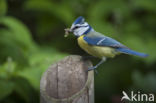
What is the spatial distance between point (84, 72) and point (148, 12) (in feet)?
10.8

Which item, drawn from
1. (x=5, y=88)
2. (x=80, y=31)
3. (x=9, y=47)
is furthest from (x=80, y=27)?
(x=9, y=47)

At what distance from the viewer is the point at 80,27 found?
10.5 feet

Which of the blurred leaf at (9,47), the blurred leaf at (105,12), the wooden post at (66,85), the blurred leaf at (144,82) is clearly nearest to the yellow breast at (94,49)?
the wooden post at (66,85)

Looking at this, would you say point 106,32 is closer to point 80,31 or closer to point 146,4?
point 146,4

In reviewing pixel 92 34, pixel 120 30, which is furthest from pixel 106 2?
pixel 92 34

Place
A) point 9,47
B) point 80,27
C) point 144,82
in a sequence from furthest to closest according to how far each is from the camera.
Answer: point 144,82, point 9,47, point 80,27

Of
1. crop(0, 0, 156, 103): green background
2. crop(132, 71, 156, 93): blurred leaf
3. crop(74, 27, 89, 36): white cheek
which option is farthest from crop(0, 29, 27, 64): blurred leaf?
crop(132, 71, 156, 93): blurred leaf

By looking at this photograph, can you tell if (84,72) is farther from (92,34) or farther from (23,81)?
(23,81)

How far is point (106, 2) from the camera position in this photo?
5.67 metres

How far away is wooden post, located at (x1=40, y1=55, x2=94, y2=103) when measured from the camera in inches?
108

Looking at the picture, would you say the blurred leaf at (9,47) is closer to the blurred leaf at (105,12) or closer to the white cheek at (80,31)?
the blurred leaf at (105,12)

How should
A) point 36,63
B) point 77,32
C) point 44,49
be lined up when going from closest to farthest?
1. point 77,32
2. point 36,63
3. point 44,49

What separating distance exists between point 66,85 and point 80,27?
0.58 m

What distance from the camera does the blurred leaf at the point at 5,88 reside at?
4027mm
